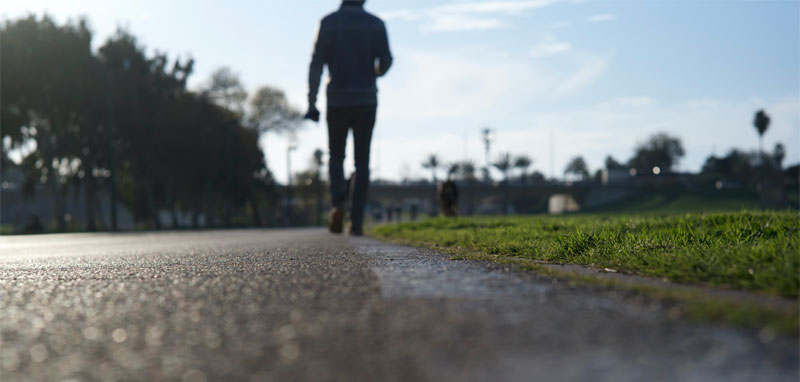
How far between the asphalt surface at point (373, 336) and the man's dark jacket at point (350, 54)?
6.18 m

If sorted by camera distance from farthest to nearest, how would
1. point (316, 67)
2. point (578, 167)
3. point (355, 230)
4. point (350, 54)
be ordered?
point (578, 167)
point (355, 230)
point (316, 67)
point (350, 54)

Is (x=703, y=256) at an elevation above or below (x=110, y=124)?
below

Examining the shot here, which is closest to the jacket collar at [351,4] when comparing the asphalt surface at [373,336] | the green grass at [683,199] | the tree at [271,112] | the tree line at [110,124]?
the asphalt surface at [373,336]

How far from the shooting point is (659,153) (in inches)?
5664

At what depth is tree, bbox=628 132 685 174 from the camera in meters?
143

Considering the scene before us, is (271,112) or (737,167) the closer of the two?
(271,112)

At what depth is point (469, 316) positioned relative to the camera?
214 centimetres

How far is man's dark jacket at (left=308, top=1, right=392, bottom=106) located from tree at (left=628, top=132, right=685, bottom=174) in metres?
140

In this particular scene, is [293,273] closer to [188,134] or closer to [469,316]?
[469,316]

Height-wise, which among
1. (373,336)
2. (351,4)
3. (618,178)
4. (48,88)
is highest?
(48,88)

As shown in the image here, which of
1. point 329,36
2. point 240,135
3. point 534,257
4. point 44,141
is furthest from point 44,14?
point 534,257

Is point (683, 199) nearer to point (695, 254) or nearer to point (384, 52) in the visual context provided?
point (384, 52)

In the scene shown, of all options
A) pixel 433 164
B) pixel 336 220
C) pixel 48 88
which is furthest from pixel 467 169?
pixel 336 220

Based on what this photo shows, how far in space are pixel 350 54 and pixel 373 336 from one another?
7357 millimetres
